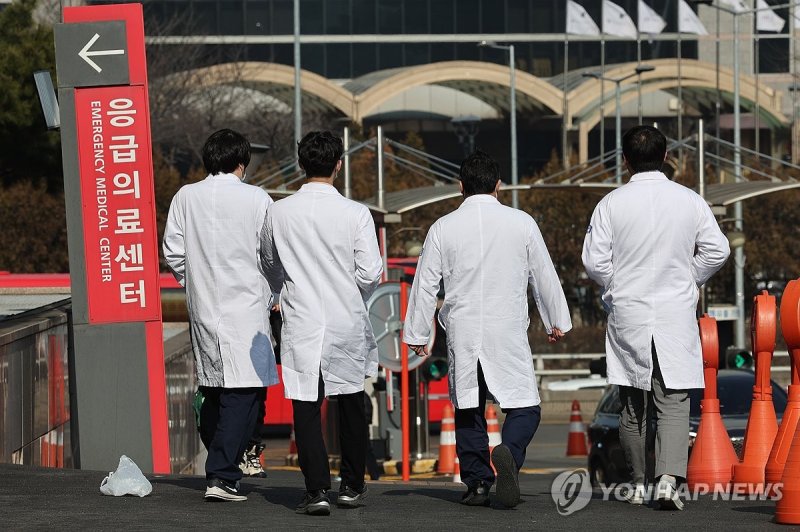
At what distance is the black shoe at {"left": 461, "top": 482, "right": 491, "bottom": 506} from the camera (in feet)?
25.8

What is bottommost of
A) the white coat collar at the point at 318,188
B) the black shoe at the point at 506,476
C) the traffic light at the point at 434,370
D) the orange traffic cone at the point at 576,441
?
the orange traffic cone at the point at 576,441

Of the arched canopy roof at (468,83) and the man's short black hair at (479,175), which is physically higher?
the arched canopy roof at (468,83)

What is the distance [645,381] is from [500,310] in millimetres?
752

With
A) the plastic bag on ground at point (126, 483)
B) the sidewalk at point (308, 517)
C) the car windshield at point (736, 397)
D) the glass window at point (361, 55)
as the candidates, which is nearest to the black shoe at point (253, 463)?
the sidewalk at point (308, 517)

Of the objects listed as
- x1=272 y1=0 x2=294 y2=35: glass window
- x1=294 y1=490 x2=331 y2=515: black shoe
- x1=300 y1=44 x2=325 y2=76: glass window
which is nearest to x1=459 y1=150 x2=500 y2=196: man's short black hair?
x1=294 y1=490 x2=331 y2=515: black shoe

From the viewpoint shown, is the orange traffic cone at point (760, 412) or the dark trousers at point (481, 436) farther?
the orange traffic cone at point (760, 412)

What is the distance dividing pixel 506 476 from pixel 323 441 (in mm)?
829

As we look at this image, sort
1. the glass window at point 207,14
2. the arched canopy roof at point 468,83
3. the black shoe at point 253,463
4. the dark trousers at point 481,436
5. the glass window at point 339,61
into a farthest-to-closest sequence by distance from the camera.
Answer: the glass window at point 339,61 → the glass window at point 207,14 → the arched canopy roof at point 468,83 → the black shoe at point 253,463 → the dark trousers at point 481,436

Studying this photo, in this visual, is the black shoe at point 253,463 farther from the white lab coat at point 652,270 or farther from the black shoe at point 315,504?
the white lab coat at point 652,270

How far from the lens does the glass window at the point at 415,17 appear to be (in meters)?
76.9

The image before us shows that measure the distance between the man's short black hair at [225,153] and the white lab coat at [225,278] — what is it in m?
0.08

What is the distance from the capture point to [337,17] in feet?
249

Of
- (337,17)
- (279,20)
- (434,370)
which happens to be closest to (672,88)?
(337,17)

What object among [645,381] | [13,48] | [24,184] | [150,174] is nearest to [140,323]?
[150,174]
